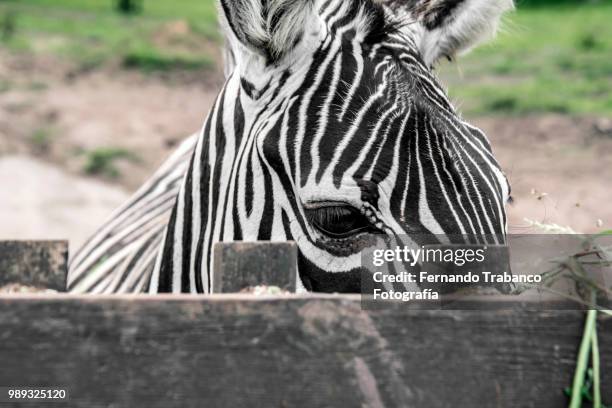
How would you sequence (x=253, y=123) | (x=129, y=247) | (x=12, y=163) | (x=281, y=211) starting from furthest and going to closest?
(x=12, y=163) < (x=129, y=247) < (x=253, y=123) < (x=281, y=211)

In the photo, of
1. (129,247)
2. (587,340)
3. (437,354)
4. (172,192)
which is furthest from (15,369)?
(172,192)

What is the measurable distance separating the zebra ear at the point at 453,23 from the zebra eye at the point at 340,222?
777 mm

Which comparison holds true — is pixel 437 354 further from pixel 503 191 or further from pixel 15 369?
pixel 503 191

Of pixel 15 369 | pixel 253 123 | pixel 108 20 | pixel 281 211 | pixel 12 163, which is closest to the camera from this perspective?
pixel 15 369

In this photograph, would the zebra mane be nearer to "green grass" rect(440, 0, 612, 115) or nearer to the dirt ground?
the dirt ground

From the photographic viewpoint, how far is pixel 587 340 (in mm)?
1208

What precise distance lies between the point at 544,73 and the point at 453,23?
454 inches

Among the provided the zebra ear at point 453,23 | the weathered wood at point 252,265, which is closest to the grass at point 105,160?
the zebra ear at point 453,23

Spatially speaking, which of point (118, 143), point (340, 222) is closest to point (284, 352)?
point (340, 222)

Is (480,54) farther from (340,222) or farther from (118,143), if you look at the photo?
(340,222)

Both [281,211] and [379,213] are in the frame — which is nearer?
[379,213]

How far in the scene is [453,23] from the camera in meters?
2.55

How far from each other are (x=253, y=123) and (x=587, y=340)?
1121 mm

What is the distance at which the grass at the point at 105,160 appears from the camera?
10.4 meters
